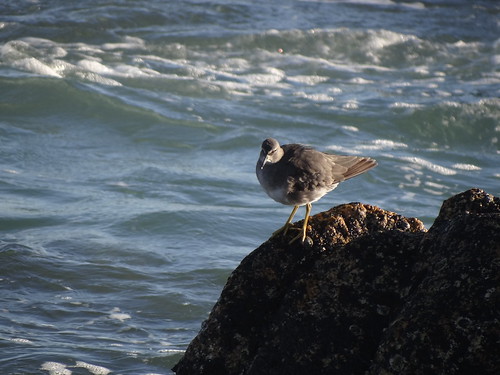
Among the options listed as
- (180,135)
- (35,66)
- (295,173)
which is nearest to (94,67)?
(35,66)

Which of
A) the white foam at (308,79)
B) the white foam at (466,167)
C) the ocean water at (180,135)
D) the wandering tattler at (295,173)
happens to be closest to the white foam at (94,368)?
the ocean water at (180,135)


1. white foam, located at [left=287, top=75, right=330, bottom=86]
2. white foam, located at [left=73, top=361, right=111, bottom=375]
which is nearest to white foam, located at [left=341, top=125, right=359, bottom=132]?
white foam, located at [left=287, top=75, right=330, bottom=86]

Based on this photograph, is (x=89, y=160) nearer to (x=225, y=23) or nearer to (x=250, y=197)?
(x=250, y=197)

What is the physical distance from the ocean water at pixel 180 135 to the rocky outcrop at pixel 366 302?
1395 mm

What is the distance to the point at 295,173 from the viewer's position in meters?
4.55

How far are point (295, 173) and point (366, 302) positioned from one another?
127cm

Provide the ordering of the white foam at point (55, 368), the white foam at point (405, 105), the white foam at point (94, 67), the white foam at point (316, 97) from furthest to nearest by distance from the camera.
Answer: the white foam at point (94, 67), the white foam at point (316, 97), the white foam at point (405, 105), the white foam at point (55, 368)

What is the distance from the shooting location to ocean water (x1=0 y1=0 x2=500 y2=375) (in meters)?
6.06

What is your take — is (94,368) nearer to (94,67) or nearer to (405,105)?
(405,105)

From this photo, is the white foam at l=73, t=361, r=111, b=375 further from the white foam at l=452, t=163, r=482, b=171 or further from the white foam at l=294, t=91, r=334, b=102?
the white foam at l=294, t=91, r=334, b=102

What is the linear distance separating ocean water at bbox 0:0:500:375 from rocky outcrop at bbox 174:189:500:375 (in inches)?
54.9

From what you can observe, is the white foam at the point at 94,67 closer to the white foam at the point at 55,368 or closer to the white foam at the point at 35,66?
the white foam at the point at 35,66

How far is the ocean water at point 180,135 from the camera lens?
6062 millimetres

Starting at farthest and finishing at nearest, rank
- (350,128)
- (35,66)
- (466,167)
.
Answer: (35,66) < (350,128) < (466,167)
